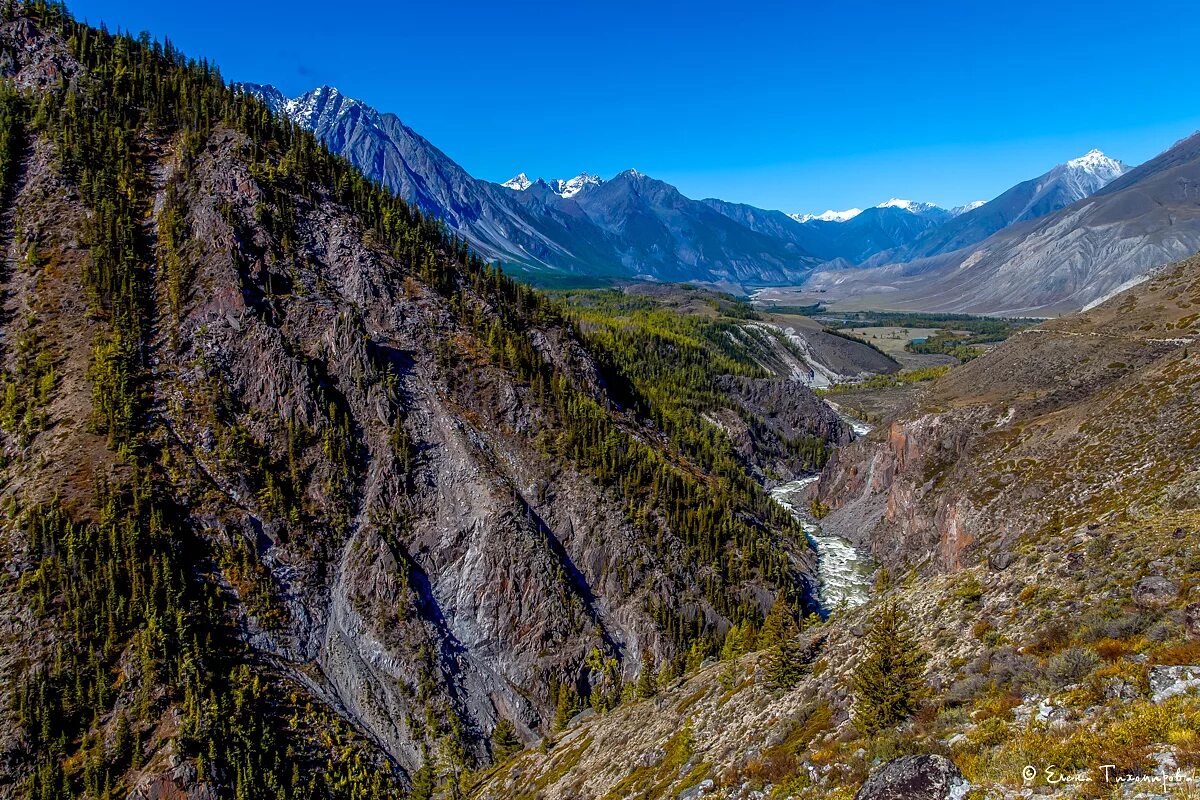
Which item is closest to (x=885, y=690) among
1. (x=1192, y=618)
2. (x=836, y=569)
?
(x=1192, y=618)

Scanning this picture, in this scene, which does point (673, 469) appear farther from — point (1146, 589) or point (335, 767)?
point (1146, 589)

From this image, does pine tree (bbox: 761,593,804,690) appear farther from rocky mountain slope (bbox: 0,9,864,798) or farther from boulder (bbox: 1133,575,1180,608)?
rocky mountain slope (bbox: 0,9,864,798)

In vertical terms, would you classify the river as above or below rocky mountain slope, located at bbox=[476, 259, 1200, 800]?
below

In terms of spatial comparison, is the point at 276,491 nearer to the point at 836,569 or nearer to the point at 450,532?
the point at 450,532

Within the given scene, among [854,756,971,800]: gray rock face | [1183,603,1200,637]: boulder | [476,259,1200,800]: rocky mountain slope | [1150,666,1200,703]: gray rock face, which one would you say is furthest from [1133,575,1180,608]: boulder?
[854,756,971,800]: gray rock face

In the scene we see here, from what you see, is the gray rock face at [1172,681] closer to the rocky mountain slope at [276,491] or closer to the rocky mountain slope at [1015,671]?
the rocky mountain slope at [1015,671]
